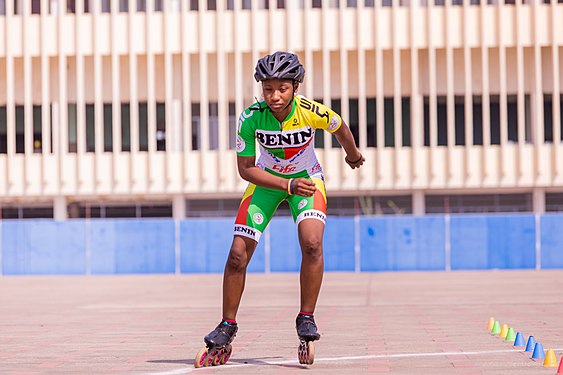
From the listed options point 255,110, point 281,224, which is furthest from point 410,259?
point 255,110

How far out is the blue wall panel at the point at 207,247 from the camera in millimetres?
38469

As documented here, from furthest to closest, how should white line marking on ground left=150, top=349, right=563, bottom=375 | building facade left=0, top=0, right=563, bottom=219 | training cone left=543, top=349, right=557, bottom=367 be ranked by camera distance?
building facade left=0, top=0, right=563, bottom=219 → white line marking on ground left=150, top=349, right=563, bottom=375 → training cone left=543, top=349, right=557, bottom=367

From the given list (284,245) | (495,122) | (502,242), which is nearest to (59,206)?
(284,245)

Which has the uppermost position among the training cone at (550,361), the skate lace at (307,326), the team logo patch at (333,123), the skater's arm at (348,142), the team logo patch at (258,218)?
the team logo patch at (333,123)

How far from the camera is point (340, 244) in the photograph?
1505 inches

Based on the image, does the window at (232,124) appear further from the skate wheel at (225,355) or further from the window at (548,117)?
the skate wheel at (225,355)

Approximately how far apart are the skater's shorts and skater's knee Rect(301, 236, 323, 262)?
0.17 metres

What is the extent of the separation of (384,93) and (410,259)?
7.38 meters

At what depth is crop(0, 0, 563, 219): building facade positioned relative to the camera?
42.3 metres

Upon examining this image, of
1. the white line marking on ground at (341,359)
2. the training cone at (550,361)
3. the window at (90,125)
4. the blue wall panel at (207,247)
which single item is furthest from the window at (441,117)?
the training cone at (550,361)

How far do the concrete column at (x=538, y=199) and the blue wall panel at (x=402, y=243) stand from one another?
6.31m

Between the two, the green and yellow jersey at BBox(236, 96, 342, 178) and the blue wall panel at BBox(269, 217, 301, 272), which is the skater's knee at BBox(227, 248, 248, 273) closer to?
the green and yellow jersey at BBox(236, 96, 342, 178)

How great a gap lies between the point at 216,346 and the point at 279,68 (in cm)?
194

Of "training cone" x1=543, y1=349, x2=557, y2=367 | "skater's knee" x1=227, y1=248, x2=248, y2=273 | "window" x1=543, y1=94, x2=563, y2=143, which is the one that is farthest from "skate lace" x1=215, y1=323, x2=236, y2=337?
"window" x1=543, y1=94, x2=563, y2=143
